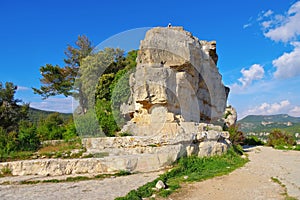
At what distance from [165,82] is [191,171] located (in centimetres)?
523

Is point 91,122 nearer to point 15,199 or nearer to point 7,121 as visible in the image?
point 15,199

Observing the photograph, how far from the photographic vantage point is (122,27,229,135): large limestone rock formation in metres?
12.7

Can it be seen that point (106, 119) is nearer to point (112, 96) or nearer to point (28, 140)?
point (112, 96)

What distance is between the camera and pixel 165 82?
1300cm

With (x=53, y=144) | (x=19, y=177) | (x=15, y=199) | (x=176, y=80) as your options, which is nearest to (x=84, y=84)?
(x=53, y=144)

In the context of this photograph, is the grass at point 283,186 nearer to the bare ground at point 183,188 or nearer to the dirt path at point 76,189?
the bare ground at point 183,188

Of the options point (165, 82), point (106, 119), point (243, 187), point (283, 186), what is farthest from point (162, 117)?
point (283, 186)

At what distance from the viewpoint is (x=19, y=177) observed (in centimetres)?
874

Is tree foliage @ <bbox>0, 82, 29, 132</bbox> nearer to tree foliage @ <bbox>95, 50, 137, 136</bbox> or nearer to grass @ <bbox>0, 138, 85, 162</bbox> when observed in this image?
tree foliage @ <bbox>95, 50, 137, 136</bbox>

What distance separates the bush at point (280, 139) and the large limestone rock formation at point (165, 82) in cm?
1294

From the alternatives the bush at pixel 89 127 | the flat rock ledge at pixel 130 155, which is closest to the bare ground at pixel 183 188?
the flat rock ledge at pixel 130 155

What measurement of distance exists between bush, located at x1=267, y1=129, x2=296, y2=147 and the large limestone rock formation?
42.4 feet

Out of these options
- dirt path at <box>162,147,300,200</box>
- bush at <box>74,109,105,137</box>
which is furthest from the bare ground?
bush at <box>74,109,105,137</box>

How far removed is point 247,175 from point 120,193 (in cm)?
487
